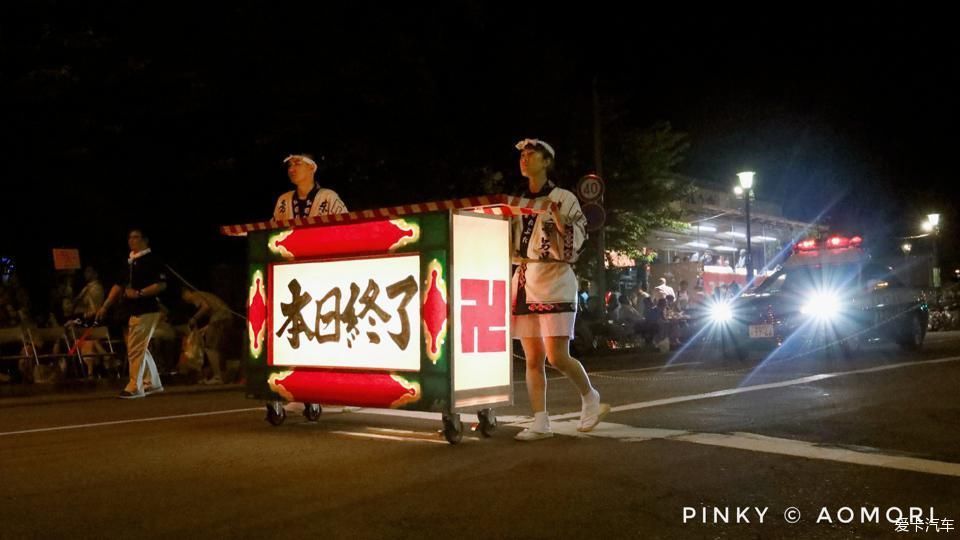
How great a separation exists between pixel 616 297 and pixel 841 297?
9.49m

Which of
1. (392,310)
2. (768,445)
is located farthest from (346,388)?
(768,445)

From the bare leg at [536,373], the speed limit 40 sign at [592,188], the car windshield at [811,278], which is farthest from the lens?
the speed limit 40 sign at [592,188]

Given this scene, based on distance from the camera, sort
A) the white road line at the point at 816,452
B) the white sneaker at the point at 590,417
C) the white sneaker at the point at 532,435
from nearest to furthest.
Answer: the white road line at the point at 816,452 < the white sneaker at the point at 532,435 < the white sneaker at the point at 590,417

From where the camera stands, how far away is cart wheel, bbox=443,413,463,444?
Result: 6.63 meters

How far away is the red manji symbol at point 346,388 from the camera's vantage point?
688cm

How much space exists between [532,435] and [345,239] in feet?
6.69

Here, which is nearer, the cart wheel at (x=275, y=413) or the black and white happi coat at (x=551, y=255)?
the black and white happi coat at (x=551, y=255)

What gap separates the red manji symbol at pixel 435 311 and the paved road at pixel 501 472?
2.29 ft

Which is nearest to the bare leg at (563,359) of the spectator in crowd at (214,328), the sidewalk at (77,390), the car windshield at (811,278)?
the sidewalk at (77,390)

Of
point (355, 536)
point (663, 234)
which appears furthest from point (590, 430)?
point (663, 234)

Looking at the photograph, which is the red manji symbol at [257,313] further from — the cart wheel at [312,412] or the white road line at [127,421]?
the white road line at [127,421]

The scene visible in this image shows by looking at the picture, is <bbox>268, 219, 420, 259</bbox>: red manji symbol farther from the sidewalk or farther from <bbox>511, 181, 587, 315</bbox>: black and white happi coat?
the sidewalk

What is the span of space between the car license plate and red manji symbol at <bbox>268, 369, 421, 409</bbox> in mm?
9493

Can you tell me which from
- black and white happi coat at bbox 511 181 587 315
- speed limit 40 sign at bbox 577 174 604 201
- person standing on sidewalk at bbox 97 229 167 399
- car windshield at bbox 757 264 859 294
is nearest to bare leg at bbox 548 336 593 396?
black and white happi coat at bbox 511 181 587 315
